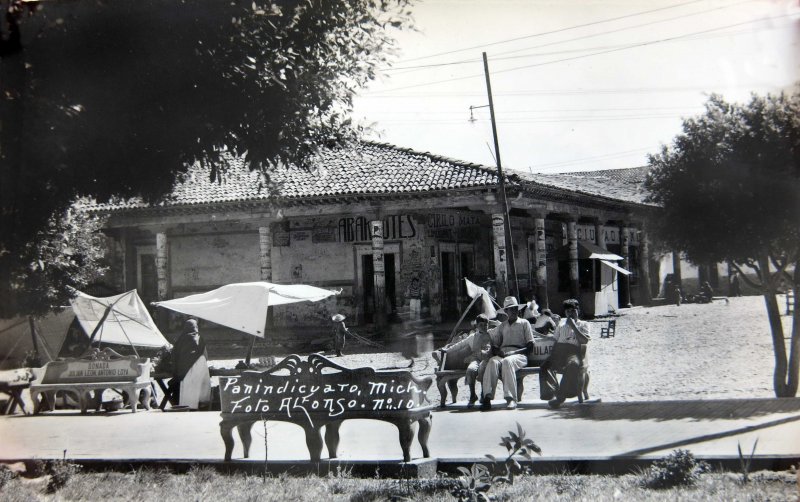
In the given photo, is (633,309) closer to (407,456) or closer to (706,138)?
(706,138)

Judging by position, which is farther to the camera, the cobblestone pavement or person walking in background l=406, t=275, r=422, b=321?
person walking in background l=406, t=275, r=422, b=321

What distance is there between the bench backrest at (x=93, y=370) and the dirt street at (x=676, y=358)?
4085 mm

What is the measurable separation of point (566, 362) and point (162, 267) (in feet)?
23.3

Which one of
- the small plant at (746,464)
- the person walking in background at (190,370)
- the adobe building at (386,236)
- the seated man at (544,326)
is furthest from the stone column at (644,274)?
the person walking in background at (190,370)

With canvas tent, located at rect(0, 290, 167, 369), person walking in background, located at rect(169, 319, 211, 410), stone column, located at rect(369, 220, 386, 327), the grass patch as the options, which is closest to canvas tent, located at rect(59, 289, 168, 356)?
canvas tent, located at rect(0, 290, 167, 369)

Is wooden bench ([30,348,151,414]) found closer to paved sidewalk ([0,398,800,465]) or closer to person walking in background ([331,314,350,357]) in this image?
paved sidewalk ([0,398,800,465])

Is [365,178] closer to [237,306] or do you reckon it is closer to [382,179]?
[382,179]

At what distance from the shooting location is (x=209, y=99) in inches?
255

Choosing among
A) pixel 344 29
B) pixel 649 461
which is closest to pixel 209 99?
pixel 344 29

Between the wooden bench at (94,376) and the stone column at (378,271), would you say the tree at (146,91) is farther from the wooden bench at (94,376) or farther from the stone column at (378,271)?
the stone column at (378,271)

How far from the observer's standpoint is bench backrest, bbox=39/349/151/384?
31.8 feet

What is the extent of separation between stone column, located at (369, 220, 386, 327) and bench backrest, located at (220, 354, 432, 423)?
9519 mm

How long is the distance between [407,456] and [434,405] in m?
3.67

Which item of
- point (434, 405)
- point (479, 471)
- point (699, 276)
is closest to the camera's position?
point (479, 471)
